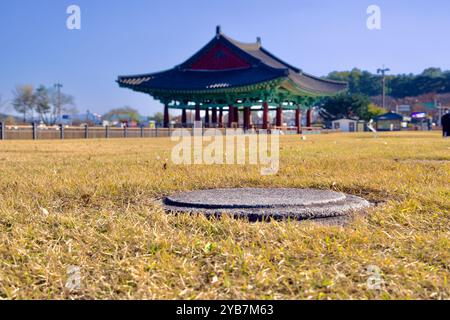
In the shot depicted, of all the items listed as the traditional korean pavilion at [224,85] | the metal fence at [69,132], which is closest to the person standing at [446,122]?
the metal fence at [69,132]

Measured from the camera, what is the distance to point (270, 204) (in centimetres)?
270

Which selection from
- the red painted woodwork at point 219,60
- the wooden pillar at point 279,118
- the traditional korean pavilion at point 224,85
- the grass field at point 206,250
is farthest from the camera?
the red painted woodwork at point 219,60

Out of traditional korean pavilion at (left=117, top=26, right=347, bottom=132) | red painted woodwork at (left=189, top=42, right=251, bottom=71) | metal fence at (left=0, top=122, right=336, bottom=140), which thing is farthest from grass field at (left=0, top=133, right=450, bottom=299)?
red painted woodwork at (left=189, top=42, right=251, bottom=71)

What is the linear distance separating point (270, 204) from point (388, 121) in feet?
168

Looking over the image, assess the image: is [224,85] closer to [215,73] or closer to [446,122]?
[215,73]

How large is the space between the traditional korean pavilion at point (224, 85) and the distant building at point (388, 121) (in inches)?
758

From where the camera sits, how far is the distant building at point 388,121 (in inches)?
1959

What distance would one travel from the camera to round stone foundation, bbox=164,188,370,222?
254 cm

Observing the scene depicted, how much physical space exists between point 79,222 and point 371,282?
4.70ft

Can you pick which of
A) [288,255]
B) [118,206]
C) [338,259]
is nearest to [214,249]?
[288,255]

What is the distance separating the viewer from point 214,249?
1882 millimetres

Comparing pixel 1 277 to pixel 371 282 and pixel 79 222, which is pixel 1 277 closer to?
pixel 79 222

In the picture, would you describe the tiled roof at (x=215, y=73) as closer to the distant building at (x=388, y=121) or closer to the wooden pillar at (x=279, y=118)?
the wooden pillar at (x=279, y=118)
